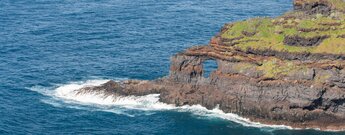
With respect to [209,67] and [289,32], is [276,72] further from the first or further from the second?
[209,67]

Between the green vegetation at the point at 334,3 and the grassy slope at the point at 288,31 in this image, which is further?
the green vegetation at the point at 334,3

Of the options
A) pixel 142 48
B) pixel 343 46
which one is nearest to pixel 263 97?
pixel 343 46

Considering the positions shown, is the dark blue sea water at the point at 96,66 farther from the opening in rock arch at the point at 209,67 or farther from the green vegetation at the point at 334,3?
the green vegetation at the point at 334,3

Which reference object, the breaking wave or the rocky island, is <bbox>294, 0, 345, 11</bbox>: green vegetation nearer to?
the rocky island

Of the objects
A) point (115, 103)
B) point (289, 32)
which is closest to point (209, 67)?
point (115, 103)

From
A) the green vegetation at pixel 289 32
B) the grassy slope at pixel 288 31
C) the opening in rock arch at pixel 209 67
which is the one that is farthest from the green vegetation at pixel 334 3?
the opening in rock arch at pixel 209 67

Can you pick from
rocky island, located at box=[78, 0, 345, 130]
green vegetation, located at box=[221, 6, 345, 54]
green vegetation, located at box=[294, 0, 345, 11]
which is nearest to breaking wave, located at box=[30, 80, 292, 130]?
rocky island, located at box=[78, 0, 345, 130]

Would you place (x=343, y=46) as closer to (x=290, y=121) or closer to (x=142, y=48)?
(x=290, y=121)
